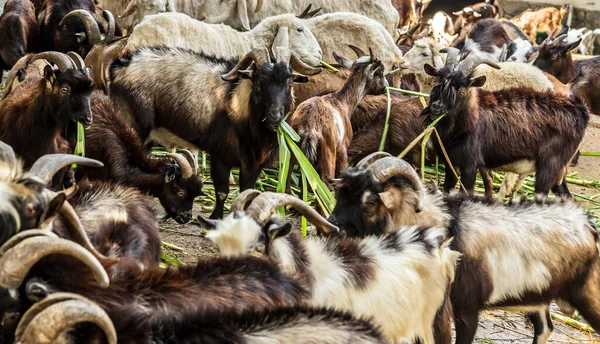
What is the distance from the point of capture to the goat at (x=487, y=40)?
14492 mm

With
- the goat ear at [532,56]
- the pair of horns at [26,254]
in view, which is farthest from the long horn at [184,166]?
the goat ear at [532,56]

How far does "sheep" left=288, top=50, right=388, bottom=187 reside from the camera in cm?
814

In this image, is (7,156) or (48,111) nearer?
(7,156)

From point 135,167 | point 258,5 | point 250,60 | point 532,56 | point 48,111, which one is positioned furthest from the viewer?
point 532,56

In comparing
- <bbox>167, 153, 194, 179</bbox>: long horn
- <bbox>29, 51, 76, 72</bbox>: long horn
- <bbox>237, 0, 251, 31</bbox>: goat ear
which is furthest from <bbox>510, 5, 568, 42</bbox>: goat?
<bbox>29, 51, 76, 72</bbox>: long horn

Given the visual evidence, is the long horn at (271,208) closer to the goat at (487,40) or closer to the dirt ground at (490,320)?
the dirt ground at (490,320)

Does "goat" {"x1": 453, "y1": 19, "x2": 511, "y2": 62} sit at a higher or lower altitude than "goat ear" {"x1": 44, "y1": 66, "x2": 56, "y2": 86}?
lower

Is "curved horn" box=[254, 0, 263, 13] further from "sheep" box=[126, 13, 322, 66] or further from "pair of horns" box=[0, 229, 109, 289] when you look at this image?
"pair of horns" box=[0, 229, 109, 289]

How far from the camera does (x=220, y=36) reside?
417 inches

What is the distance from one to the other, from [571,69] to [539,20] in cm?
930

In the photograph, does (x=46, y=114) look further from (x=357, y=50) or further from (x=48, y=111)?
(x=357, y=50)

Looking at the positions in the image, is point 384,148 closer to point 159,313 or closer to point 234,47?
point 234,47

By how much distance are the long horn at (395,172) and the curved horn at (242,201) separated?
832 millimetres

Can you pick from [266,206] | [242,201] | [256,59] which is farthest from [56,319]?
[256,59]
